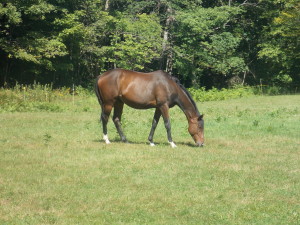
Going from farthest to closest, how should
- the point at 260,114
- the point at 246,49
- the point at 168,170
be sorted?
the point at 246,49 → the point at 260,114 → the point at 168,170

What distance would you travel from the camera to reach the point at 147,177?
366 inches

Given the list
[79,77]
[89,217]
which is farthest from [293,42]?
[89,217]

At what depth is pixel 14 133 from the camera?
1484 centimetres

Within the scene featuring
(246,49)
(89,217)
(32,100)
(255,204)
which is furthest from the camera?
(246,49)

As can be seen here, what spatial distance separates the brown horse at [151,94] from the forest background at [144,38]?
56.2ft

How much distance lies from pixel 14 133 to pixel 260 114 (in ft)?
35.9

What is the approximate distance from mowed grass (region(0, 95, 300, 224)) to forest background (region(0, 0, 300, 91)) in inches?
681

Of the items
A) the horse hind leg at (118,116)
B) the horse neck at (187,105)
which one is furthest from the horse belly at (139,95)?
the horse neck at (187,105)

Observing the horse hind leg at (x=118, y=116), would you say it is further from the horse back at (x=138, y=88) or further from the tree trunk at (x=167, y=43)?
the tree trunk at (x=167, y=43)

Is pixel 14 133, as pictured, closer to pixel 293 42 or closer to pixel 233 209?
pixel 233 209

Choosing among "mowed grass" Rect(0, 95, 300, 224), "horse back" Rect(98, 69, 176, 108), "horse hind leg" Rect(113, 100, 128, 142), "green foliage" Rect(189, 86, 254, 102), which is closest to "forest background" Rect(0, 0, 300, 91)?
"green foliage" Rect(189, 86, 254, 102)

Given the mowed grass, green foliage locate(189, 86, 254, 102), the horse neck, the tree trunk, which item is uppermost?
the tree trunk

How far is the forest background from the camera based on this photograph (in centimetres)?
3256

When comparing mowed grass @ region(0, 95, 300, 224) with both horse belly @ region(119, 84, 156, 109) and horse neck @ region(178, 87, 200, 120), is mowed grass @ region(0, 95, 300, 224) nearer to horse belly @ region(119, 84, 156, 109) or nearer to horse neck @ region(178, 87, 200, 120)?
horse neck @ region(178, 87, 200, 120)
